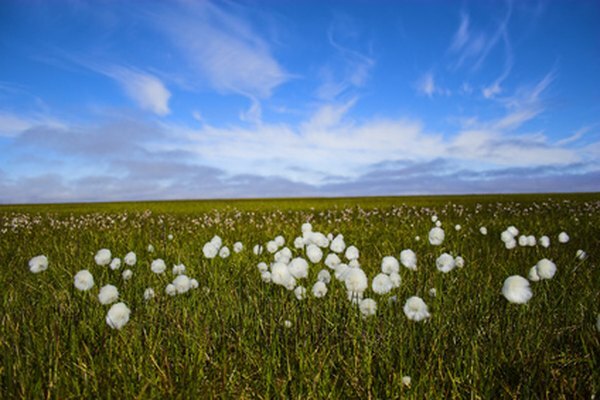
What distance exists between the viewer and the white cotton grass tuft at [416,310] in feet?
7.39

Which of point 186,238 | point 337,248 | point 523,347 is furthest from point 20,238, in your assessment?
point 523,347

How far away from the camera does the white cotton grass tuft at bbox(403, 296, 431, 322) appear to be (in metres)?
2.25

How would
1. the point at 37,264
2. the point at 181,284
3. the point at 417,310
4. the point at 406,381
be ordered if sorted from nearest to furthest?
the point at 406,381 → the point at 417,310 → the point at 181,284 → the point at 37,264

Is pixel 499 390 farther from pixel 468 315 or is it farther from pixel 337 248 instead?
pixel 337 248

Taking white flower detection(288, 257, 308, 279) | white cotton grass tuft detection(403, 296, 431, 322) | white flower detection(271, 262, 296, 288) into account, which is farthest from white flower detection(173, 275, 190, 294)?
white cotton grass tuft detection(403, 296, 431, 322)

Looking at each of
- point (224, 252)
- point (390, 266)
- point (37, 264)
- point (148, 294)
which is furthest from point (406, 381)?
point (37, 264)

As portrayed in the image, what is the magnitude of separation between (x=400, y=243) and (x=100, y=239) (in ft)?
16.8

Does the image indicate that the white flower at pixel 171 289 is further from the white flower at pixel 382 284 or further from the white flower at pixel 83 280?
the white flower at pixel 382 284

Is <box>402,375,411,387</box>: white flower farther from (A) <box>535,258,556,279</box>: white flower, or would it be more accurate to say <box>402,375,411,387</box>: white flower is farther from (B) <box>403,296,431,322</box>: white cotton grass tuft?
(A) <box>535,258,556,279</box>: white flower

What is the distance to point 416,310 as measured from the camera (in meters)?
2.28

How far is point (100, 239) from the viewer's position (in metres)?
6.85

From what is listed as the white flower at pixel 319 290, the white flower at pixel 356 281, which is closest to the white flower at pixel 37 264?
the white flower at pixel 319 290

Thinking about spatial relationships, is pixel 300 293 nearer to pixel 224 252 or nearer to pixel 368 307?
pixel 368 307

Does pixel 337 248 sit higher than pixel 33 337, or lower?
higher
